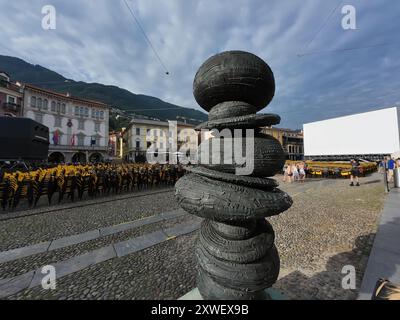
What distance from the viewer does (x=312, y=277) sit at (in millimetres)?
2547

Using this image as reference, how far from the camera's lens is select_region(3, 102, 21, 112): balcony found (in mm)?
24170

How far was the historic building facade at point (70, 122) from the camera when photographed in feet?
92.3

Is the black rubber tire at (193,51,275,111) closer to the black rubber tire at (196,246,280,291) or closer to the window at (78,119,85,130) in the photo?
the black rubber tire at (196,246,280,291)

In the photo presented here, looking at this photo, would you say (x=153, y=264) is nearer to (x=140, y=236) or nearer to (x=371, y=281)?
(x=140, y=236)

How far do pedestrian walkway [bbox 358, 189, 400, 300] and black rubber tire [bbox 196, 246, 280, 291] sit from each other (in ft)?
5.86

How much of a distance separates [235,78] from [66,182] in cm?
856

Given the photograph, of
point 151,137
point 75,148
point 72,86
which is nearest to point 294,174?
point 151,137

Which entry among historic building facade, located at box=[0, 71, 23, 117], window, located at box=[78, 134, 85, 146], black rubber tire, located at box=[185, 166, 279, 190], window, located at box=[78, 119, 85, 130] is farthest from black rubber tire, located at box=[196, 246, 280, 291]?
window, located at box=[78, 119, 85, 130]

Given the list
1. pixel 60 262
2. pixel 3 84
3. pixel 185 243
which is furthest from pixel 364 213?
pixel 3 84

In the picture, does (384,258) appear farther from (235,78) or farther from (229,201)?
(235,78)

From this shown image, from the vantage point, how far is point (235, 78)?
1161mm

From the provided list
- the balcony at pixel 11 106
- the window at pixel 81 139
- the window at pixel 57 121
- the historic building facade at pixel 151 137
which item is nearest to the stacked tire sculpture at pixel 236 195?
the balcony at pixel 11 106

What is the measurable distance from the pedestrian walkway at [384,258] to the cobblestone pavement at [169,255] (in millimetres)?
135

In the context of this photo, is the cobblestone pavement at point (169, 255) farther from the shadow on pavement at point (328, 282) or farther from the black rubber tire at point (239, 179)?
the black rubber tire at point (239, 179)
